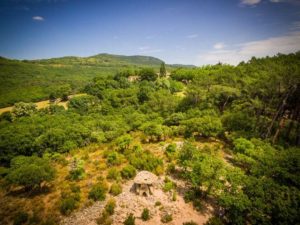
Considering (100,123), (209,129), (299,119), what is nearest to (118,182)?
(209,129)

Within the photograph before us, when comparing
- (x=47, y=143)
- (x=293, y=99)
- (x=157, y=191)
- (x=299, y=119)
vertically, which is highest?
(x=293, y=99)

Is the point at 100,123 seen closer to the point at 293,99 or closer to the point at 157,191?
the point at 157,191

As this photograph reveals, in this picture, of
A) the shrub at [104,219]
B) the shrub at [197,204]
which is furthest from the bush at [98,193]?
the shrub at [197,204]

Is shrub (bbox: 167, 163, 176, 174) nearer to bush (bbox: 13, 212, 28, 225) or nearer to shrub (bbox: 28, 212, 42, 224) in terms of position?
shrub (bbox: 28, 212, 42, 224)

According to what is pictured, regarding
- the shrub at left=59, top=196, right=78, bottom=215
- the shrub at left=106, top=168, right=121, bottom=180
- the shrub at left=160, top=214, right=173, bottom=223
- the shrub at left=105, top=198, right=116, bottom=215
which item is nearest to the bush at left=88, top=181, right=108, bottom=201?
the shrub at left=105, top=198, right=116, bottom=215

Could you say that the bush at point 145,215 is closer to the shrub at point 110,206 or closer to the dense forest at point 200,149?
the shrub at point 110,206

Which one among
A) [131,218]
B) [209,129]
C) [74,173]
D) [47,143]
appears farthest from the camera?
[47,143]

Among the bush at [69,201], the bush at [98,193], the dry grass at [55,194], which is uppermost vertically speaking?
the bush at [98,193]
